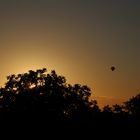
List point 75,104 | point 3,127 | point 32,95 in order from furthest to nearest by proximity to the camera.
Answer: point 75,104, point 32,95, point 3,127

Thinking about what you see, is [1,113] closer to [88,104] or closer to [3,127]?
[3,127]

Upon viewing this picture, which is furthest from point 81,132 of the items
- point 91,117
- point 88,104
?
point 88,104

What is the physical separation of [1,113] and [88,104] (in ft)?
47.3

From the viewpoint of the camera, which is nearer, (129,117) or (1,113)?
(1,113)

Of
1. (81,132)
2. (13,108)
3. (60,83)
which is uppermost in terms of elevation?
(60,83)

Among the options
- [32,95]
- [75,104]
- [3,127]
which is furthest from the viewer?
[75,104]

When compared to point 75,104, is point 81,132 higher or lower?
lower

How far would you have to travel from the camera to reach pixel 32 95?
6675cm

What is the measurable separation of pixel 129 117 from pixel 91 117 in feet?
25.3

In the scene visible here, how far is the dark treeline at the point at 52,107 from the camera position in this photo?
6438cm

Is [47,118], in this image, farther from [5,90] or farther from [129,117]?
[129,117]

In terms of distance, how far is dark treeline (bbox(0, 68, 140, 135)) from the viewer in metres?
64.4

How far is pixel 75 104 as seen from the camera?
7131cm

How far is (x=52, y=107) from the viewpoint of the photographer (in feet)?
217
